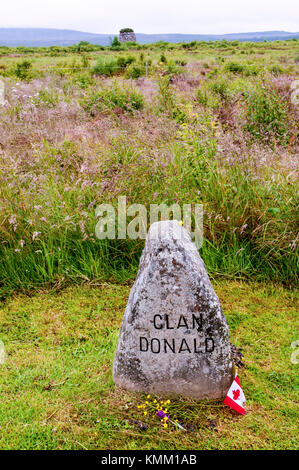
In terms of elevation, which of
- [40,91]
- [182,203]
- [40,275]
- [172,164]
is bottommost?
[40,275]

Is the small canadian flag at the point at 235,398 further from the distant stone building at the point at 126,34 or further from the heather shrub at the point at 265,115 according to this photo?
the distant stone building at the point at 126,34

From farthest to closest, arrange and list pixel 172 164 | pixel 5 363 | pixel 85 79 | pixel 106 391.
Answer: pixel 85 79 → pixel 172 164 → pixel 5 363 → pixel 106 391

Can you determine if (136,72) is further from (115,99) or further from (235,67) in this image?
(115,99)

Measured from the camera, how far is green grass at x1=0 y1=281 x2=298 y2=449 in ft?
8.84

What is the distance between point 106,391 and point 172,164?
316 cm

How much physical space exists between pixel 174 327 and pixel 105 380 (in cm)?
83

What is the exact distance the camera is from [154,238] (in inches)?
110

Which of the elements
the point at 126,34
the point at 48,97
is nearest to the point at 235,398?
the point at 48,97

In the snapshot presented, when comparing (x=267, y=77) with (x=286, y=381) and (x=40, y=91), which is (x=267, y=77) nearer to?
(x=40, y=91)

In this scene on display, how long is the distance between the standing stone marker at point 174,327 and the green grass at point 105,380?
194mm

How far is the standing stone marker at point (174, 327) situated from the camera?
107 inches

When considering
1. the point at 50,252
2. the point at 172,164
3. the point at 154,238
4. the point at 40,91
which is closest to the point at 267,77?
the point at 172,164

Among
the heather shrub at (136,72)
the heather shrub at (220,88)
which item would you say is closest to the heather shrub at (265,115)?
the heather shrub at (220,88)

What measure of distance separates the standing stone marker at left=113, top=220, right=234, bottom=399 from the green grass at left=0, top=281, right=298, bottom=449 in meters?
0.19
